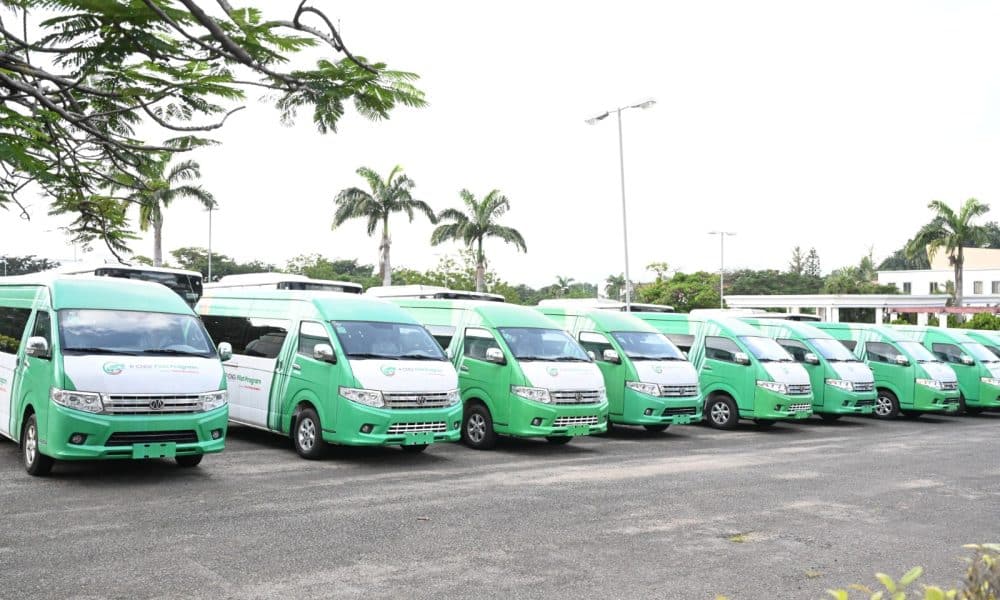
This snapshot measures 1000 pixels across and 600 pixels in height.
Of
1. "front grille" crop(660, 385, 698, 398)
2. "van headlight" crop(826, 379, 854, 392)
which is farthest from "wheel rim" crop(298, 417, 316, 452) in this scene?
"van headlight" crop(826, 379, 854, 392)

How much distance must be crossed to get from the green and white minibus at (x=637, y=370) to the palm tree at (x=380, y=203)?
25.1m

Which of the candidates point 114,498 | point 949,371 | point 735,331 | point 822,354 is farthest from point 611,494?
point 949,371

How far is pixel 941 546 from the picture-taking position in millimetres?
7812

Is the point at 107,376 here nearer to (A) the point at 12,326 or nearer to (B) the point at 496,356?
(A) the point at 12,326

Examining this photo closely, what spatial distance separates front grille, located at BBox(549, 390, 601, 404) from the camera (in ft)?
44.2

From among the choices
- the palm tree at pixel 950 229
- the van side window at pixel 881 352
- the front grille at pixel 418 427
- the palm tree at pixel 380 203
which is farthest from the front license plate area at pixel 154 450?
the palm tree at pixel 950 229

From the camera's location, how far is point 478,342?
1438 cm

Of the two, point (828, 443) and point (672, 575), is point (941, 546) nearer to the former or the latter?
point (672, 575)

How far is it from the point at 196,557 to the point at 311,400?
5.25 m

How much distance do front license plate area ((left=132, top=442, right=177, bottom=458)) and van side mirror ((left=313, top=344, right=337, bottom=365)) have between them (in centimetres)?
258

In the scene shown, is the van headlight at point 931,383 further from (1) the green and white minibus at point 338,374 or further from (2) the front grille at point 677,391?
(1) the green and white minibus at point 338,374

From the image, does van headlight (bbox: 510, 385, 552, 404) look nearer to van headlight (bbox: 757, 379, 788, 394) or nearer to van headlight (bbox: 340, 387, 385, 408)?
van headlight (bbox: 340, 387, 385, 408)

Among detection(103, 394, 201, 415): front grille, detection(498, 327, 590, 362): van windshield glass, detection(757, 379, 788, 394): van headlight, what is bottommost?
detection(757, 379, 788, 394): van headlight

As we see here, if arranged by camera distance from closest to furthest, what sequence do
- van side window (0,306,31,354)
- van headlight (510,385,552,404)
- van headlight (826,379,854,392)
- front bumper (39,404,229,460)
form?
front bumper (39,404,229,460) → van side window (0,306,31,354) → van headlight (510,385,552,404) → van headlight (826,379,854,392)
